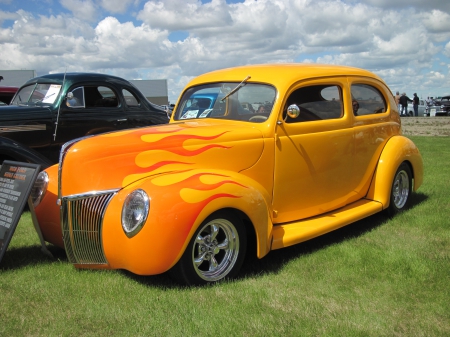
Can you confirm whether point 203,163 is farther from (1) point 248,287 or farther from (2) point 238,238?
(1) point 248,287

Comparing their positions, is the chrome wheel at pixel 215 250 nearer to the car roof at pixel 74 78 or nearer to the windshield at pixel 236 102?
the windshield at pixel 236 102

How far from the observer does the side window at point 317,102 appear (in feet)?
16.3

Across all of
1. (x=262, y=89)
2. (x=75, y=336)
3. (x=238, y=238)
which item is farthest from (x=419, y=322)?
(x=262, y=89)

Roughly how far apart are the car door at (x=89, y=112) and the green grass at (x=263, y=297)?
3.04 m

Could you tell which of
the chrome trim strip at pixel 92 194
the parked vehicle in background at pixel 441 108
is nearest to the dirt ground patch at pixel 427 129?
the parked vehicle in background at pixel 441 108

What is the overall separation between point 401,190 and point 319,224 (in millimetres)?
2065

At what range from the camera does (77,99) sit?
25.9ft

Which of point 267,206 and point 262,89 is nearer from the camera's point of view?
point 267,206

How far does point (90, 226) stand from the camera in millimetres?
3881

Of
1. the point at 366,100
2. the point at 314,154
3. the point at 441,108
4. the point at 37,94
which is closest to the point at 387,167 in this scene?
the point at 366,100

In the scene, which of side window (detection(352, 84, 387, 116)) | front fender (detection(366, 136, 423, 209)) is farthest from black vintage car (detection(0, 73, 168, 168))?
front fender (detection(366, 136, 423, 209))

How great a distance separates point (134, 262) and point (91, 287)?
0.55 metres

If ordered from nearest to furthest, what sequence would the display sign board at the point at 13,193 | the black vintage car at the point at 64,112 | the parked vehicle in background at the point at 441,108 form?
1. the display sign board at the point at 13,193
2. the black vintage car at the point at 64,112
3. the parked vehicle in background at the point at 441,108

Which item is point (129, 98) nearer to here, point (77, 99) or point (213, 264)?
point (77, 99)
